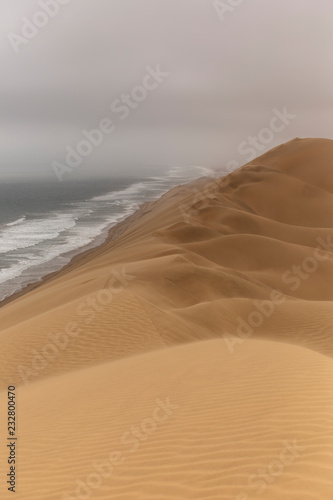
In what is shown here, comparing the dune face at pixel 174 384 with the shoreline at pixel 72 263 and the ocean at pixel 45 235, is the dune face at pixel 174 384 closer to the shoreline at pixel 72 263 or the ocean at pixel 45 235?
the shoreline at pixel 72 263

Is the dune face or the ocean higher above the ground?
the dune face

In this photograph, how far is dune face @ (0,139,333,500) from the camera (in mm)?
3814

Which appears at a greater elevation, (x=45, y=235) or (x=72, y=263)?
(x=72, y=263)

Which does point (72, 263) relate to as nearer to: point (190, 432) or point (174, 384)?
point (174, 384)

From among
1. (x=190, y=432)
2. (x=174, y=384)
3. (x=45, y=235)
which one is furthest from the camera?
(x=45, y=235)

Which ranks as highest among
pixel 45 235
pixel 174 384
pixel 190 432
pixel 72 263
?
pixel 190 432

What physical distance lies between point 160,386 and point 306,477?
310 centimetres

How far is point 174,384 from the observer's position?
6.32m

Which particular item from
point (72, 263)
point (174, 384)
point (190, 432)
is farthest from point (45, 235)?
point (190, 432)

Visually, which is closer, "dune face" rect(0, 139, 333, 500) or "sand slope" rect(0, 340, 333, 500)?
"sand slope" rect(0, 340, 333, 500)

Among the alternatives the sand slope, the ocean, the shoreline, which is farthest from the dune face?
the ocean

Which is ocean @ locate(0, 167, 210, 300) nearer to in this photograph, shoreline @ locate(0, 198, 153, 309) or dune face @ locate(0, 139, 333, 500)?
shoreline @ locate(0, 198, 153, 309)

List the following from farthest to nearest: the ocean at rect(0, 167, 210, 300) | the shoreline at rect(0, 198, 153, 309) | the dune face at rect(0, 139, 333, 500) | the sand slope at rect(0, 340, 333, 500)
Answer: the ocean at rect(0, 167, 210, 300) → the shoreline at rect(0, 198, 153, 309) → the dune face at rect(0, 139, 333, 500) → the sand slope at rect(0, 340, 333, 500)

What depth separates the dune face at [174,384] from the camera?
381 centimetres
